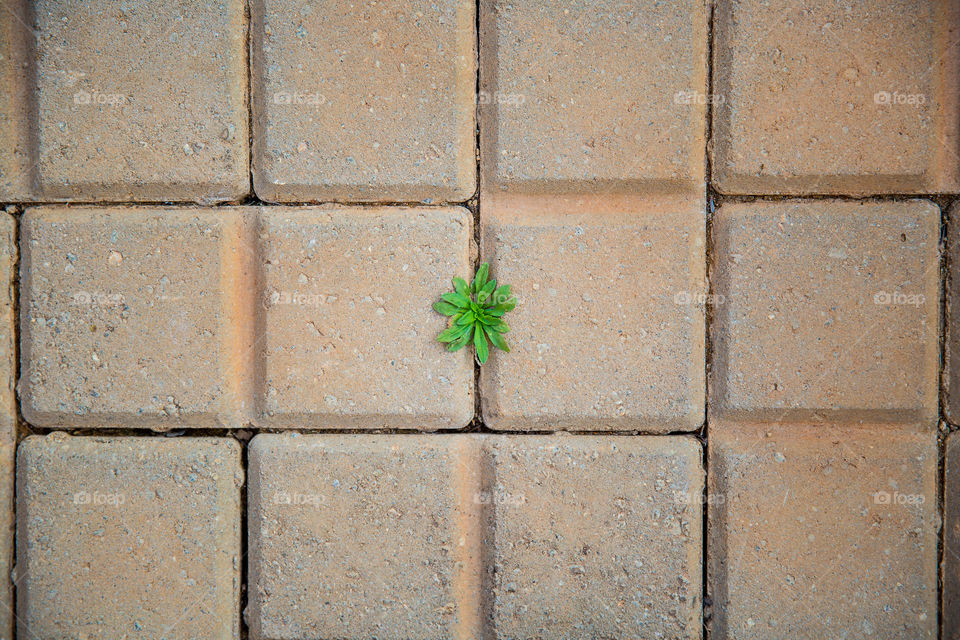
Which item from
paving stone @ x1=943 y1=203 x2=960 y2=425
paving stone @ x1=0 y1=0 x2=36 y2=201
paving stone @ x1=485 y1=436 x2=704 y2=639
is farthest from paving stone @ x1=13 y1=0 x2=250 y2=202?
paving stone @ x1=943 y1=203 x2=960 y2=425

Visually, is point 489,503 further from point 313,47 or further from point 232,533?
point 313,47

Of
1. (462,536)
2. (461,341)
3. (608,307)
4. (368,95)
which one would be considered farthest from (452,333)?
(368,95)

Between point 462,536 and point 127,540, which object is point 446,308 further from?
point 127,540

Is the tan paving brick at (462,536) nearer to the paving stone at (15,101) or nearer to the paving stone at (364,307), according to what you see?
the paving stone at (364,307)

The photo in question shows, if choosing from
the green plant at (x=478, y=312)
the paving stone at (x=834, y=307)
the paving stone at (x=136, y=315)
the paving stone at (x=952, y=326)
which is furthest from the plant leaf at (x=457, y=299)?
the paving stone at (x=952, y=326)

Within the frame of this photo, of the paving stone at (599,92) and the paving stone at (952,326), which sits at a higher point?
the paving stone at (599,92)

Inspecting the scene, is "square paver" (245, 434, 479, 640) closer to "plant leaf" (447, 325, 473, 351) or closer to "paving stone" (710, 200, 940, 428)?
"plant leaf" (447, 325, 473, 351)
